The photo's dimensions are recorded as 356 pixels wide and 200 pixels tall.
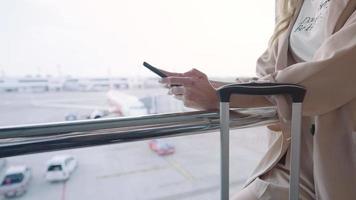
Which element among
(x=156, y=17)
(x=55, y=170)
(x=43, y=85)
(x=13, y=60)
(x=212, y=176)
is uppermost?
(x=156, y=17)

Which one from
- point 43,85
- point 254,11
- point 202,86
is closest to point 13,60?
point 43,85

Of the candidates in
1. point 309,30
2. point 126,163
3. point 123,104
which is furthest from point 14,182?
point 309,30

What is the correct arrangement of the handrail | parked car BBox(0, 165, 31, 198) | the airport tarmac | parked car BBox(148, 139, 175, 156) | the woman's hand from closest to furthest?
1. the handrail
2. the woman's hand
3. parked car BBox(0, 165, 31, 198)
4. the airport tarmac
5. parked car BBox(148, 139, 175, 156)

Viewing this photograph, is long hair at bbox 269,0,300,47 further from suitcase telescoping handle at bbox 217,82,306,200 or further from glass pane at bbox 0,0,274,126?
suitcase telescoping handle at bbox 217,82,306,200

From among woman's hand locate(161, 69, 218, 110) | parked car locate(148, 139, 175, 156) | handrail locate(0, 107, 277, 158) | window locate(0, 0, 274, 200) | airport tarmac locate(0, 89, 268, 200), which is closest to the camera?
handrail locate(0, 107, 277, 158)

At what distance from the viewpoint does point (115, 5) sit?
1.36 m

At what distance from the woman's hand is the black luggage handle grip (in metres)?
0.11

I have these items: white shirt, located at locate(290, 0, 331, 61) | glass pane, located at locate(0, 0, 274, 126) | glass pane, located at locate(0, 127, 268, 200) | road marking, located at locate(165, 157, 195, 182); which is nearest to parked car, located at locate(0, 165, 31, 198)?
glass pane, located at locate(0, 127, 268, 200)

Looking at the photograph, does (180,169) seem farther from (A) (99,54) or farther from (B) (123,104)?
(A) (99,54)

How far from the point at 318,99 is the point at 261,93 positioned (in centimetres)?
15

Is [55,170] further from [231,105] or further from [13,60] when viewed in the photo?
[231,105]

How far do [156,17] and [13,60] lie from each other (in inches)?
28.5

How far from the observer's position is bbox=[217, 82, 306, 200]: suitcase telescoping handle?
22.2 inches

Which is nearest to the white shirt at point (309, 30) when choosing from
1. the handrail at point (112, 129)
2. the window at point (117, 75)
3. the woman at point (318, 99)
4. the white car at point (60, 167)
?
the woman at point (318, 99)
